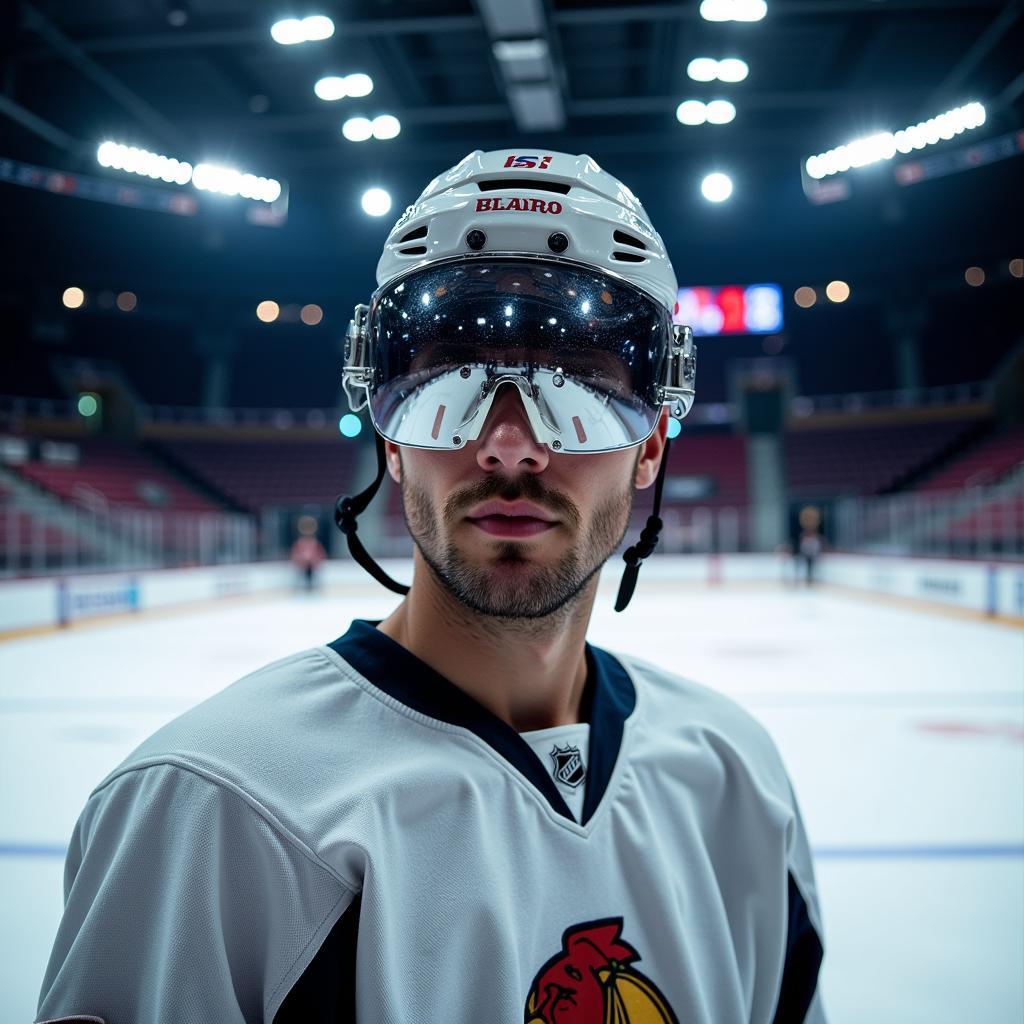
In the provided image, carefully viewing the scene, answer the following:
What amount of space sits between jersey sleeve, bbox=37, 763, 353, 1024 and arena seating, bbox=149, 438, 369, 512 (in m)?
20.6

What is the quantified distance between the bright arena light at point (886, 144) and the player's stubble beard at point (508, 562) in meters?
10.6

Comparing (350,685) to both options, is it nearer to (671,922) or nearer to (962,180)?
(671,922)

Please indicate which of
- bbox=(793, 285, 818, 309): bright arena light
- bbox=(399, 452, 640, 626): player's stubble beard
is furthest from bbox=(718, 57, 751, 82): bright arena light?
bbox=(793, 285, 818, 309): bright arena light

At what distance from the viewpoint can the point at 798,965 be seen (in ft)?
3.68

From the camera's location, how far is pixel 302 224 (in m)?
14.7

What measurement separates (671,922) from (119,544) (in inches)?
428

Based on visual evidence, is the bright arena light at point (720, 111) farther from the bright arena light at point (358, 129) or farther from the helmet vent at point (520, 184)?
the helmet vent at point (520, 184)

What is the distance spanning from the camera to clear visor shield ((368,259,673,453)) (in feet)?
3.34

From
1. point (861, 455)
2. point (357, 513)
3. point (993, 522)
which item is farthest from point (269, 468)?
point (357, 513)

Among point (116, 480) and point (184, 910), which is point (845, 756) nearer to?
point (184, 910)

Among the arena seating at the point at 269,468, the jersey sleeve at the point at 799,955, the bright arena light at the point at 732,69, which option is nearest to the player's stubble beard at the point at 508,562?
the jersey sleeve at the point at 799,955

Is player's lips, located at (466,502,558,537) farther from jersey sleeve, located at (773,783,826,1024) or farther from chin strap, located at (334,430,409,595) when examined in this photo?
jersey sleeve, located at (773,783,826,1024)

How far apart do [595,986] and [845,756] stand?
2.87m

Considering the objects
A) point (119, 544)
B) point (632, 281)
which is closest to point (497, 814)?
point (632, 281)
